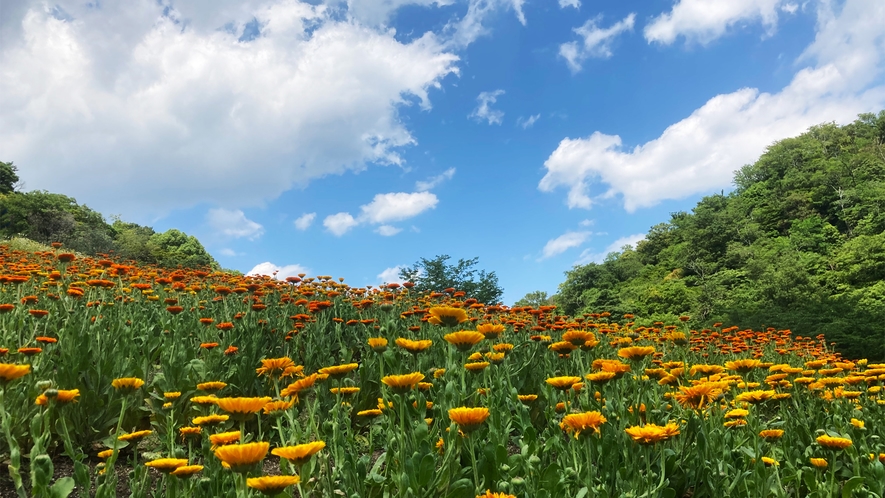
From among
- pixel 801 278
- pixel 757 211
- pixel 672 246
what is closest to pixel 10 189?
pixel 672 246

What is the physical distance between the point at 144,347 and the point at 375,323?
6.59 ft

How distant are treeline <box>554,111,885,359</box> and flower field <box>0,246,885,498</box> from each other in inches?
637

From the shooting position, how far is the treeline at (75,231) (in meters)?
27.6

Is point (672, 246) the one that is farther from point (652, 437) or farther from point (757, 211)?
point (652, 437)

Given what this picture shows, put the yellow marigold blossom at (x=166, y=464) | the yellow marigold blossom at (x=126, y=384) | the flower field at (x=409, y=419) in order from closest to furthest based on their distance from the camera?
the yellow marigold blossom at (x=166, y=464) < the flower field at (x=409, y=419) < the yellow marigold blossom at (x=126, y=384)

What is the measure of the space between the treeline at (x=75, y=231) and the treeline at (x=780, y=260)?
24.7m

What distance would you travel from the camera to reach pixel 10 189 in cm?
4109

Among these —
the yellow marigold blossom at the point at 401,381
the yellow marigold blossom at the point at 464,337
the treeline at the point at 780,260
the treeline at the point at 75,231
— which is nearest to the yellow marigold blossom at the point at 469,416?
the yellow marigold blossom at the point at 401,381

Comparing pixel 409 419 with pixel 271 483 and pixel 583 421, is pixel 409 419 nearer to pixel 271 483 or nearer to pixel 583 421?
pixel 583 421

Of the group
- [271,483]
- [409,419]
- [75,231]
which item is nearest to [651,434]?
[409,419]

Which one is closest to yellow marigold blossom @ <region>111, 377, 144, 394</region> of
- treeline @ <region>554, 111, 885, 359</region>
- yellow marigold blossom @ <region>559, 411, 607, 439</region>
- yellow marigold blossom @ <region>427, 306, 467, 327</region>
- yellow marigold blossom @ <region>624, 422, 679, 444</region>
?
yellow marigold blossom @ <region>427, 306, 467, 327</region>

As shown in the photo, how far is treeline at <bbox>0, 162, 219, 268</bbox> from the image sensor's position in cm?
2758

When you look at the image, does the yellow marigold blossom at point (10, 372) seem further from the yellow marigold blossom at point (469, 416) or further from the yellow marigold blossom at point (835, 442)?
the yellow marigold blossom at point (835, 442)

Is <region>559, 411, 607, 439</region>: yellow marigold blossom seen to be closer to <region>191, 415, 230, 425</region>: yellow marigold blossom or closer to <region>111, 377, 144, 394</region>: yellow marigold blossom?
<region>191, 415, 230, 425</region>: yellow marigold blossom
